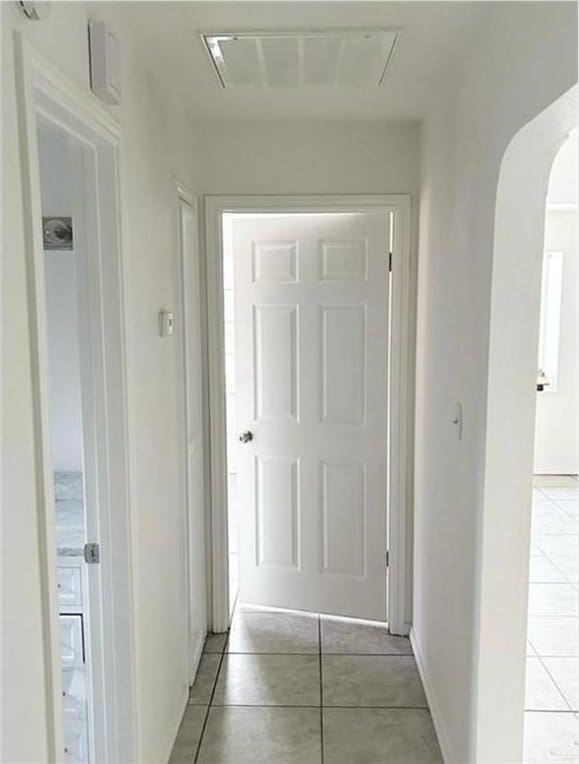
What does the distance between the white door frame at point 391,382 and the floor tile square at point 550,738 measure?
2.62ft

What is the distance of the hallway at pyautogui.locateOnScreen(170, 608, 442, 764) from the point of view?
2.40m

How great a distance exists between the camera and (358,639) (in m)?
3.20

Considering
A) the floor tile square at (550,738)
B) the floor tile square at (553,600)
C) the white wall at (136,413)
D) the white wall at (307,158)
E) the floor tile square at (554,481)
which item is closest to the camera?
the white wall at (136,413)

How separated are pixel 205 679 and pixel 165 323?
1.59m

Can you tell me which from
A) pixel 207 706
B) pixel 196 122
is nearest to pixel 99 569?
pixel 207 706

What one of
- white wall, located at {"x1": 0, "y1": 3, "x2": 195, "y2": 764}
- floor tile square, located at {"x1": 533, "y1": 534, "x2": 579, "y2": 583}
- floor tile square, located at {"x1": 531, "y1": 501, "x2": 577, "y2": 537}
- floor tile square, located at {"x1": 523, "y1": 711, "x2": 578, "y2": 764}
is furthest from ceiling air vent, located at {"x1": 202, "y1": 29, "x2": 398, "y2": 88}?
floor tile square, located at {"x1": 531, "y1": 501, "x2": 577, "y2": 537}

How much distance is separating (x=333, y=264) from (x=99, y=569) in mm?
1863

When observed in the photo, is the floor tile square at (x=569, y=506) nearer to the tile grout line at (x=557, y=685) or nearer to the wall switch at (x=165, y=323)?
the tile grout line at (x=557, y=685)

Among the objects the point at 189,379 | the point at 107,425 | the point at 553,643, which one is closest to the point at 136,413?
Answer: the point at 107,425

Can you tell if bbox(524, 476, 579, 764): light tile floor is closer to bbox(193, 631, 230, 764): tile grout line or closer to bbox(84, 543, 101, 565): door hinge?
bbox(193, 631, 230, 764): tile grout line

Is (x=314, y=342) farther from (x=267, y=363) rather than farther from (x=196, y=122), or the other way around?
(x=196, y=122)

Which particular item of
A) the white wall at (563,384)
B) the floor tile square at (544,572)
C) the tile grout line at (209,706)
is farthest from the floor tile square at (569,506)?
the tile grout line at (209,706)

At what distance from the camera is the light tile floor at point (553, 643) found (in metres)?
2.44

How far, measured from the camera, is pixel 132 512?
1.87 meters
